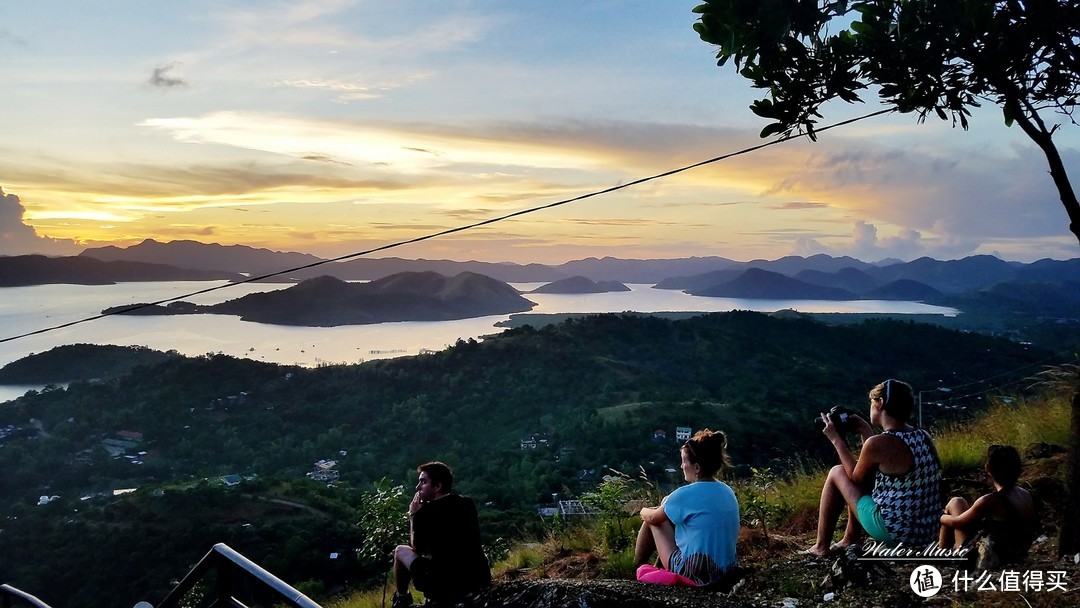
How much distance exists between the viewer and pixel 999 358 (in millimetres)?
44500

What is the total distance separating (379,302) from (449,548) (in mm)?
122910

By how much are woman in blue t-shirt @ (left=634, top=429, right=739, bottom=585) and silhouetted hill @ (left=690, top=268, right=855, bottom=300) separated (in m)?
144

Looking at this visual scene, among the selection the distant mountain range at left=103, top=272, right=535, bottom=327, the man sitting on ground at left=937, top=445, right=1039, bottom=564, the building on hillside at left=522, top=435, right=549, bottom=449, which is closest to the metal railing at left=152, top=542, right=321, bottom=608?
the man sitting on ground at left=937, top=445, right=1039, bottom=564

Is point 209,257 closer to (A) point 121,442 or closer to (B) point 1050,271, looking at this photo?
(A) point 121,442

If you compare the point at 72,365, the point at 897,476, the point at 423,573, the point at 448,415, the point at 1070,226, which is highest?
the point at 1070,226

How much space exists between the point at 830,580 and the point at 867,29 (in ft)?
8.87

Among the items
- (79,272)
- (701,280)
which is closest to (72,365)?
(79,272)

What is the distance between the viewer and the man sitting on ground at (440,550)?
3.66 metres

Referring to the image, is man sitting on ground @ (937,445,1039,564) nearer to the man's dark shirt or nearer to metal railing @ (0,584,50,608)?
the man's dark shirt

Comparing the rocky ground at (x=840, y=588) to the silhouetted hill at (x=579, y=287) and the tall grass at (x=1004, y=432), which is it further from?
the silhouetted hill at (x=579, y=287)

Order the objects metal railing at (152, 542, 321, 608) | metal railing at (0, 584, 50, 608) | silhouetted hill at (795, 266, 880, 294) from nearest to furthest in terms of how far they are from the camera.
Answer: metal railing at (152, 542, 321, 608) < metal railing at (0, 584, 50, 608) < silhouetted hill at (795, 266, 880, 294)

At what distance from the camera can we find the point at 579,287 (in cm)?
17000

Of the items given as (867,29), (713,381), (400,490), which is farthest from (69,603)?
(713,381)

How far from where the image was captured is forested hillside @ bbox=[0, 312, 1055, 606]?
90.3 ft
